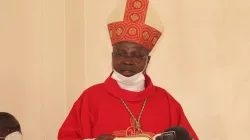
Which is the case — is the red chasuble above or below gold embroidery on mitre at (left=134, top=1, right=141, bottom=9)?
below

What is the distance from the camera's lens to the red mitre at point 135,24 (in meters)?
1.77

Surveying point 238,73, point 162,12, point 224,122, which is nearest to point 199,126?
point 224,122

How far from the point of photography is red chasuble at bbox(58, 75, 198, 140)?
173 centimetres

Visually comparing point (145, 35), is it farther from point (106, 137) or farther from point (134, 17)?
point (106, 137)

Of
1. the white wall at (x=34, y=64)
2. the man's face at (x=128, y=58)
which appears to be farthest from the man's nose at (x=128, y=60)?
the white wall at (x=34, y=64)

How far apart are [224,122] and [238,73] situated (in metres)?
0.27

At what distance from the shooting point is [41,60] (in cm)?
217

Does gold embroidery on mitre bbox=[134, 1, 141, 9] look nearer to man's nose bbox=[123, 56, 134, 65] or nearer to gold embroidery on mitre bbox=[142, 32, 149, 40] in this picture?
gold embroidery on mitre bbox=[142, 32, 149, 40]

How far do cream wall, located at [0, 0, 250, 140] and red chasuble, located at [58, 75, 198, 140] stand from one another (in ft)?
1.42

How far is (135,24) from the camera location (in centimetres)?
178

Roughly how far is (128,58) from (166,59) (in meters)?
0.69

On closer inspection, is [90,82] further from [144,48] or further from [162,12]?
[144,48]

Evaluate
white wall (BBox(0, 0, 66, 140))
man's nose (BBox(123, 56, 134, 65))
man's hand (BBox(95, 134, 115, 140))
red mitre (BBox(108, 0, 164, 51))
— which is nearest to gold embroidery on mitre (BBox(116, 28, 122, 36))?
red mitre (BBox(108, 0, 164, 51))

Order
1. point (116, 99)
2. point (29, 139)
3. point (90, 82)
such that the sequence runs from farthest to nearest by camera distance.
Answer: point (90, 82)
point (29, 139)
point (116, 99)
